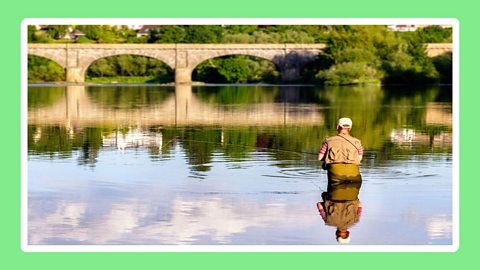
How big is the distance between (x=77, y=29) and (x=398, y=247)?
212 ft

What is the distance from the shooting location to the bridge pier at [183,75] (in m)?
62.1

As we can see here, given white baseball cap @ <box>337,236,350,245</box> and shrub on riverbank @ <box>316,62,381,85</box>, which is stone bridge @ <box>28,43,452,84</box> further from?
white baseball cap @ <box>337,236,350,245</box>

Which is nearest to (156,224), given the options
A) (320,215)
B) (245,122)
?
(320,215)

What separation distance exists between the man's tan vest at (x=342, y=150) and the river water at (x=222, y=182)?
1.16 feet

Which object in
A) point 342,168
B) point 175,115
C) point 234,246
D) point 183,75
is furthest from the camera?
point 183,75

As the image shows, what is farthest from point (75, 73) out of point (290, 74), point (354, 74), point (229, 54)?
point (354, 74)

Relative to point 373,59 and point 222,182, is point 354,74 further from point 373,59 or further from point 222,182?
point 222,182

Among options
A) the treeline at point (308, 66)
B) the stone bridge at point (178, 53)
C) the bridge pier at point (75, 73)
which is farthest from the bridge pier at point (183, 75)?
the bridge pier at point (75, 73)

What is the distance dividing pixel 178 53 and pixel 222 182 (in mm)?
51421

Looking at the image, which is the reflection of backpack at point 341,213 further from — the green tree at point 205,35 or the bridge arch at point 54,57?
the bridge arch at point 54,57

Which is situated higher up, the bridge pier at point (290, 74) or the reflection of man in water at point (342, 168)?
the bridge pier at point (290, 74)

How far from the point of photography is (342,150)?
10172 millimetres
